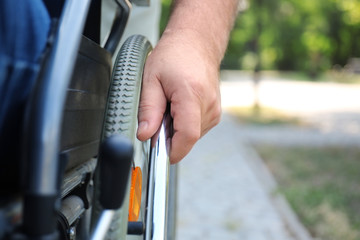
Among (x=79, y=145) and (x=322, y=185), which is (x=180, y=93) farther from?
(x=322, y=185)

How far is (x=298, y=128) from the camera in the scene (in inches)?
387

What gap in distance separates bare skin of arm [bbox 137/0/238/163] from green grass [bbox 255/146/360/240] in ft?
8.74

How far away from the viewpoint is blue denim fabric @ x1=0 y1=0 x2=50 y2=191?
2.29 feet

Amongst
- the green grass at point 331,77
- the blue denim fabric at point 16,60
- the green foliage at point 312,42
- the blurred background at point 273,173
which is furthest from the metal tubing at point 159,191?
the green grass at point 331,77

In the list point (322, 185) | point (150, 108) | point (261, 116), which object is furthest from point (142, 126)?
point (261, 116)

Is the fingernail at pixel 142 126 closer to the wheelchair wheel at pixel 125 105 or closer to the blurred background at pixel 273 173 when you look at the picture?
the wheelchair wheel at pixel 125 105

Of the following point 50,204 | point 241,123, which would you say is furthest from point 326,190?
point 241,123

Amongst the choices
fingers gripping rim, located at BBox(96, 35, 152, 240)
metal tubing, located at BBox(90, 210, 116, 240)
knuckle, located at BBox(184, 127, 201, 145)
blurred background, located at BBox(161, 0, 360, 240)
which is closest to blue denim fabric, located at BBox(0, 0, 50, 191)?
metal tubing, located at BBox(90, 210, 116, 240)

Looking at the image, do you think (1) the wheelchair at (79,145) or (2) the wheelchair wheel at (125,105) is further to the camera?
(2) the wheelchair wheel at (125,105)

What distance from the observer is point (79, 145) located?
1.09 m

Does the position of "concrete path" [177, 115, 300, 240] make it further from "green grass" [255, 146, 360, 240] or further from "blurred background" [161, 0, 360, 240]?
"green grass" [255, 146, 360, 240]

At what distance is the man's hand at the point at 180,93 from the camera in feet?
3.58

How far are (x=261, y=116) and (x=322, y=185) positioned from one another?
21.5 ft

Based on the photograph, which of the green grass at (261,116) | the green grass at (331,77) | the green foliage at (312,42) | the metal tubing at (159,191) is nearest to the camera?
the metal tubing at (159,191)
